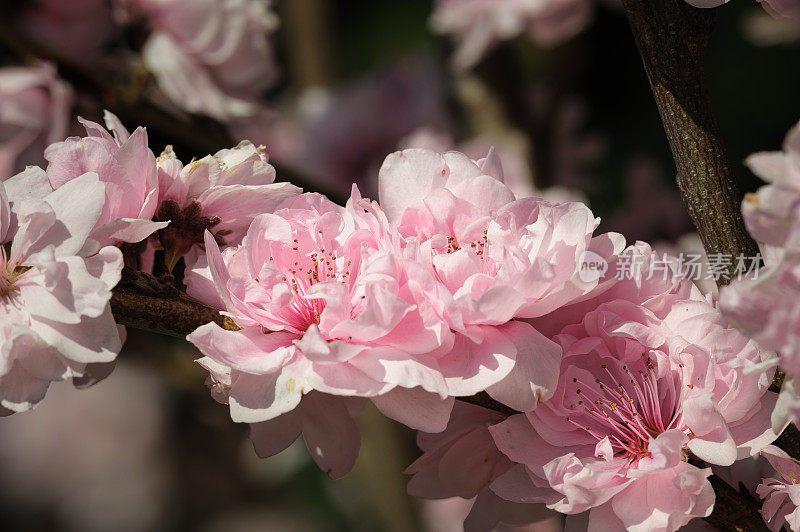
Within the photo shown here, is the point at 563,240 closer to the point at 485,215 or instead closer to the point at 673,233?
the point at 485,215

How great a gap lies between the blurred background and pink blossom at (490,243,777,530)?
289 mm

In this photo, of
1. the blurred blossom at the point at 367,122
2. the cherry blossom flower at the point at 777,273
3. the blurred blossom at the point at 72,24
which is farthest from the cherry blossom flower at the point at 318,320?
the blurred blossom at the point at 367,122

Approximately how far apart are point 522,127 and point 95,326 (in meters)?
0.66

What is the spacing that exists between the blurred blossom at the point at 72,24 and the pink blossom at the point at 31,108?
15cm

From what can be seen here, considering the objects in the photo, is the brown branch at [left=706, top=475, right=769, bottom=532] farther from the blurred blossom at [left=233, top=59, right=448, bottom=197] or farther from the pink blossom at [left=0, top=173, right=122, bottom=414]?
the blurred blossom at [left=233, top=59, right=448, bottom=197]

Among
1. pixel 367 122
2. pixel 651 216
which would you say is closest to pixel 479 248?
pixel 651 216

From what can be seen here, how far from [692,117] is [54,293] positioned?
27 centimetres

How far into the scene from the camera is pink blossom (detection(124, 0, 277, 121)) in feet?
2.19

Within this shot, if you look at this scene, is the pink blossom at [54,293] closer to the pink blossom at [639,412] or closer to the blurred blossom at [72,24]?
the pink blossom at [639,412]

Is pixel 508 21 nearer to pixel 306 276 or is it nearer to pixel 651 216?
pixel 651 216

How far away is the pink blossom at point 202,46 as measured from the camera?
26.3 inches

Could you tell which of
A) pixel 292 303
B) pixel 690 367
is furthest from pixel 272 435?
pixel 690 367

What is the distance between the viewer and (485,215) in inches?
15.7

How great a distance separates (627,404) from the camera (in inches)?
15.8
